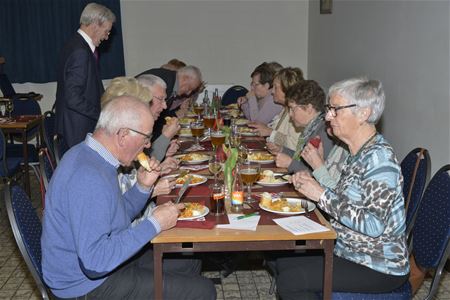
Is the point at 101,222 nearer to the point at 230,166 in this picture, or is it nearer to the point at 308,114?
the point at 230,166

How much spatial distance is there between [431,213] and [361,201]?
0.39m

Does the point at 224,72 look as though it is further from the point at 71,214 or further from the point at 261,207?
the point at 71,214

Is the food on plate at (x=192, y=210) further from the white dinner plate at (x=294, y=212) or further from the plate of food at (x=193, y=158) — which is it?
the plate of food at (x=193, y=158)

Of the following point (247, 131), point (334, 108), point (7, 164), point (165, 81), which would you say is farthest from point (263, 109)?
point (334, 108)

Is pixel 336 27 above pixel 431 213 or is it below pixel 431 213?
above

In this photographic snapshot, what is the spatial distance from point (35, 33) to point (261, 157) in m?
4.46

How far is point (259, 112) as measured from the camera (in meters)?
5.07

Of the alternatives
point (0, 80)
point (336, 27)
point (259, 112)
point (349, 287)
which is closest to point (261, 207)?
point (349, 287)

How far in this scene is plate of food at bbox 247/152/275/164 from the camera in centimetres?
321

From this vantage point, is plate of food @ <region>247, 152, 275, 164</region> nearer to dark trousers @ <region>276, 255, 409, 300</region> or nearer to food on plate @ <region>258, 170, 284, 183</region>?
food on plate @ <region>258, 170, 284, 183</region>

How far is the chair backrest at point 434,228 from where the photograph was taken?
6.77ft

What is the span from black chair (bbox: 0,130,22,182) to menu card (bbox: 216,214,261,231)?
2.80 m

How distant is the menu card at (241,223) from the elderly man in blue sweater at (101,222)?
0.23 m

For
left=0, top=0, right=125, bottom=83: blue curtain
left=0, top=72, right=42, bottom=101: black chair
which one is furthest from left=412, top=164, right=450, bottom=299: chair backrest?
left=0, top=0, right=125, bottom=83: blue curtain
